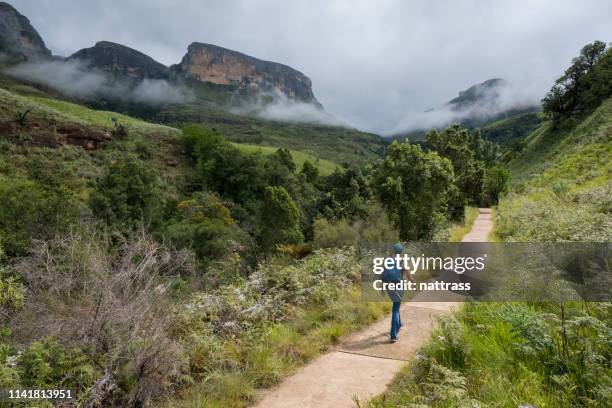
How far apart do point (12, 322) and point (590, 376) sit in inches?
247

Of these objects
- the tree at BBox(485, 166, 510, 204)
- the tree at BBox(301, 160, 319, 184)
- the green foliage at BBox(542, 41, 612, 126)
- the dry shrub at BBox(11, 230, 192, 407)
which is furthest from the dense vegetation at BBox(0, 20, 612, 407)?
the tree at BBox(301, 160, 319, 184)

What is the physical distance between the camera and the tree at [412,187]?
14594 millimetres

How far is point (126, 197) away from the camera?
1171 inches

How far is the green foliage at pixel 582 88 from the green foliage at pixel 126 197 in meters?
43.0

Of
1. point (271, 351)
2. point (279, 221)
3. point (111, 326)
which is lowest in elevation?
point (279, 221)

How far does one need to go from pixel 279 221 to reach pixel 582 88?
3555 centimetres

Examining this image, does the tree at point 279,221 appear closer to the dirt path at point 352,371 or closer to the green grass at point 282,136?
the dirt path at point 352,371

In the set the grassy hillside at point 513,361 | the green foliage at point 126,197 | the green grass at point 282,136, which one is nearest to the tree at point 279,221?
the green foliage at point 126,197

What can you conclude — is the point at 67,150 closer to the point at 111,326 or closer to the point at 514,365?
the point at 111,326

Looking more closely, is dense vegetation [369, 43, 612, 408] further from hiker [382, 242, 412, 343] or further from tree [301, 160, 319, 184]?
tree [301, 160, 319, 184]

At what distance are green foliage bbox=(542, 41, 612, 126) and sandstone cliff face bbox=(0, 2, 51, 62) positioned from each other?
194 meters

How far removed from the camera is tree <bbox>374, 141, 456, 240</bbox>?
14594 millimetres

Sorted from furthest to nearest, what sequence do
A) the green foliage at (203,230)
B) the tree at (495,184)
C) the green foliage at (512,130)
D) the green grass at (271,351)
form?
the green foliage at (512,130) < the tree at (495,184) < the green foliage at (203,230) < the green grass at (271,351)

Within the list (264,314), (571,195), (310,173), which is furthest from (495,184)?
(264,314)
